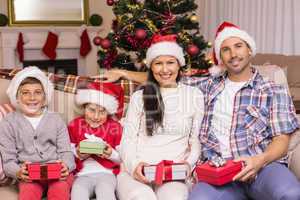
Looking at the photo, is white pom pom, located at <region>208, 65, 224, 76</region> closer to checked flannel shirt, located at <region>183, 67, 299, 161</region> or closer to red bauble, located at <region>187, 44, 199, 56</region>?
checked flannel shirt, located at <region>183, 67, 299, 161</region>

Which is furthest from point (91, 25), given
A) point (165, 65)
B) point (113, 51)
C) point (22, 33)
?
point (165, 65)

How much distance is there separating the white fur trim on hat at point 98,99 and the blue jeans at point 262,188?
61cm

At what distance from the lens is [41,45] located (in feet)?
17.5

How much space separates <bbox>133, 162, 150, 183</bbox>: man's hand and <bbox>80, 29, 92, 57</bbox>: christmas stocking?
3.74 meters

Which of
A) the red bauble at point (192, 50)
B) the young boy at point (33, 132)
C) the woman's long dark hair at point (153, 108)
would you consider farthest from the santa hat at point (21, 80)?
the red bauble at point (192, 50)

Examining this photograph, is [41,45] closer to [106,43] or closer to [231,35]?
[106,43]

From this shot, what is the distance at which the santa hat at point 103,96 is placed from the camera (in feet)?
7.06

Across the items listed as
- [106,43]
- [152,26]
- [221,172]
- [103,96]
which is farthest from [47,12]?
[221,172]

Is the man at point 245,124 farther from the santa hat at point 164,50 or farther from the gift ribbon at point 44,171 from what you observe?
the gift ribbon at point 44,171

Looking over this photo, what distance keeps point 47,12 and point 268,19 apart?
2.62 metres

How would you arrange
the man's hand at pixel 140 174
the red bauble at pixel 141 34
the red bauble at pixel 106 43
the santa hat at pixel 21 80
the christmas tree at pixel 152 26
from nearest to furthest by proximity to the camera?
the man's hand at pixel 140 174 < the santa hat at pixel 21 80 < the red bauble at pixel 141 34 < the christmas tree at pixel 152 26 < the red bauble at pixel 106 43

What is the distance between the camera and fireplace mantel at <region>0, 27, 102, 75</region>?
203 inches

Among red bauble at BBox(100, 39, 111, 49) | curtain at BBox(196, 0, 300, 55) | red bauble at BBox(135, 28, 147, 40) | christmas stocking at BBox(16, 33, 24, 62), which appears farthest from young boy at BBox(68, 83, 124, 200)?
christmas stocking at BBox(16, 33, 24, 62)

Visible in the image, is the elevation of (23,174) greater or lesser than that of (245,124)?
lesser
